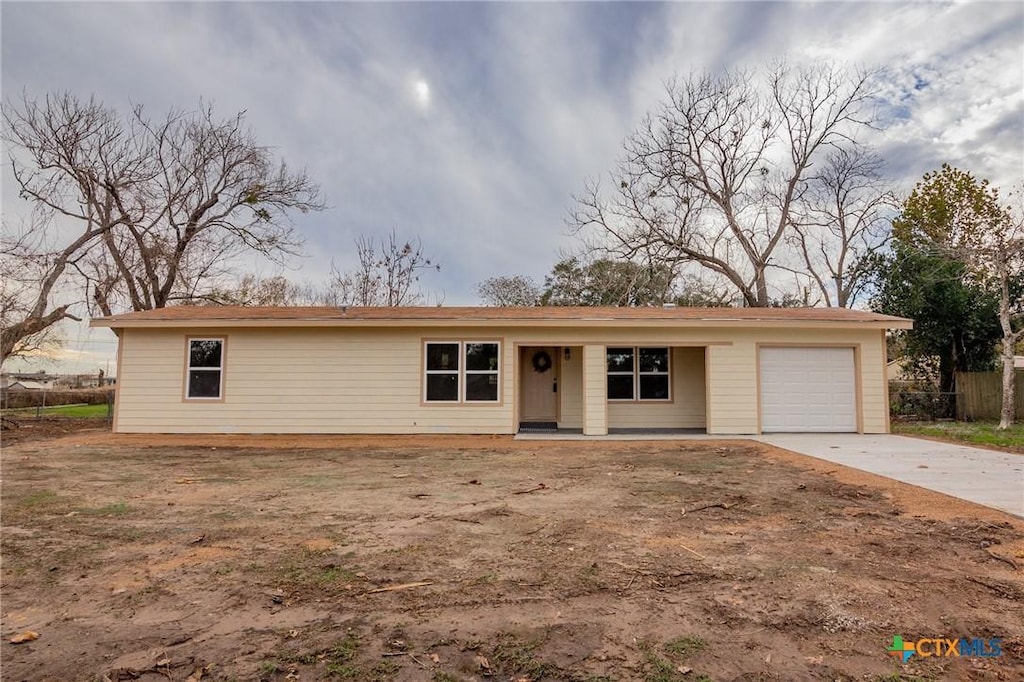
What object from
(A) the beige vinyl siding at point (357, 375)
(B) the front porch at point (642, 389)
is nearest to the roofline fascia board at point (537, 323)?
(A) the beige vinyl siding at point (357, 375)

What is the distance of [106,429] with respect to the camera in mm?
13461

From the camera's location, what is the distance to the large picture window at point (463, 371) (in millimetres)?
11922

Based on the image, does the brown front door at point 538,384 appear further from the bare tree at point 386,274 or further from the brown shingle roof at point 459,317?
the bare tree at point 386,274

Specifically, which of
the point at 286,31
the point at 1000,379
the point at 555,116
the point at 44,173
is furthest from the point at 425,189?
the point at 1000,379

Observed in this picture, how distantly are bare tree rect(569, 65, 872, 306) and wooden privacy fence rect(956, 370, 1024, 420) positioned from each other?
8598mm

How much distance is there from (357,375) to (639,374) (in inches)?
258

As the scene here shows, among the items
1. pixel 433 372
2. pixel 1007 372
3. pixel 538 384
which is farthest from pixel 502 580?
pixel 1007 372

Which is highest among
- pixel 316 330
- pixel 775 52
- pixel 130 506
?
pixel 775 52

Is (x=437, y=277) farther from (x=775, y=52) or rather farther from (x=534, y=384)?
(x=775, y=52)

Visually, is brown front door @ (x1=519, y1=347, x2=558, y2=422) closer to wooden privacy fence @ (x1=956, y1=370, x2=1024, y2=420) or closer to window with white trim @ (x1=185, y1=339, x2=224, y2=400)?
window with white trim @ (x1=185, y1=339, x2=224, y2=400)

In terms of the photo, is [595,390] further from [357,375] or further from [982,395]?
[982,395]

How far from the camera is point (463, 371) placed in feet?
39.2

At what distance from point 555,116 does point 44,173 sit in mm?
15789

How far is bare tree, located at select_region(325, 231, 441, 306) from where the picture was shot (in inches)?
947
